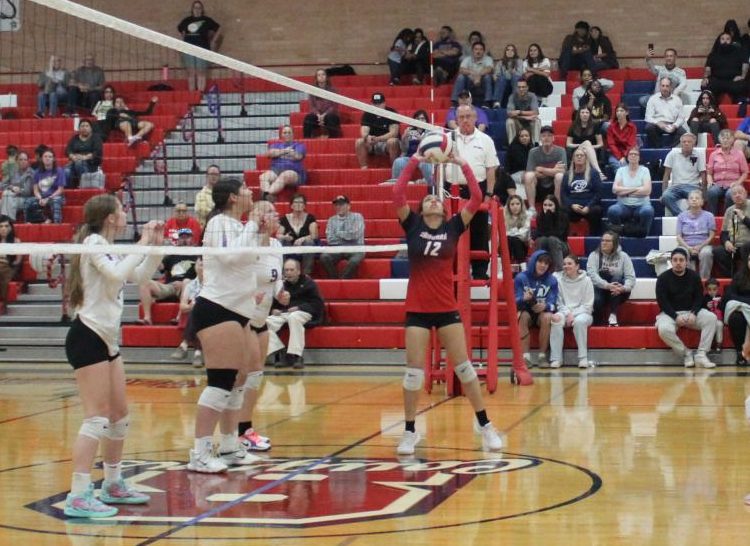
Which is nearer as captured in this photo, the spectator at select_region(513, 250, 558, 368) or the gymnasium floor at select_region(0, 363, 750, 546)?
the gymnasium floor at select_region(0, 363, 750, 546)

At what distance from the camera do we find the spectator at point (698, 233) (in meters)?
18.1

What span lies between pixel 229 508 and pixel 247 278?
5.73 ft

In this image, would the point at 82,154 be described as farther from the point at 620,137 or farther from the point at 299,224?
the point at 620,137

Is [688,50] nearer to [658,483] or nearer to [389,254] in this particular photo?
[389,254]

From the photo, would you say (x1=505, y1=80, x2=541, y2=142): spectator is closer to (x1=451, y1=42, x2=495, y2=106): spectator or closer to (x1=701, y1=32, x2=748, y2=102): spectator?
(x1=451, y1=42, x2=495, y2=106): spectator

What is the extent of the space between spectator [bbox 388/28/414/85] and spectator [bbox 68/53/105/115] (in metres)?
5.61

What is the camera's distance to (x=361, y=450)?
10258mm

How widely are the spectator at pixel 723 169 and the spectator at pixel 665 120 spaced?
6.51 feet

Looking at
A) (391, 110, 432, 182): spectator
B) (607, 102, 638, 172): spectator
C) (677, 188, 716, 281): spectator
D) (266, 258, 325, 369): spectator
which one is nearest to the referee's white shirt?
(391, 110, 432, 182): spectator

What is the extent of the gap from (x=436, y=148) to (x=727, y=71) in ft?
44.7

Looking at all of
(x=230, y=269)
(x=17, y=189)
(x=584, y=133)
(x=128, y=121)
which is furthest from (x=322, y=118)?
(x=230, y=269)

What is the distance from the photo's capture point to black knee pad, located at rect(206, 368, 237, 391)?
349 inches

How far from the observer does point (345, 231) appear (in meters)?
18.4

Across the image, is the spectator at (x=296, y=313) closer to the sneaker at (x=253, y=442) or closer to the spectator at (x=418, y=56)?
the sneaker at (x=253, y=442)
